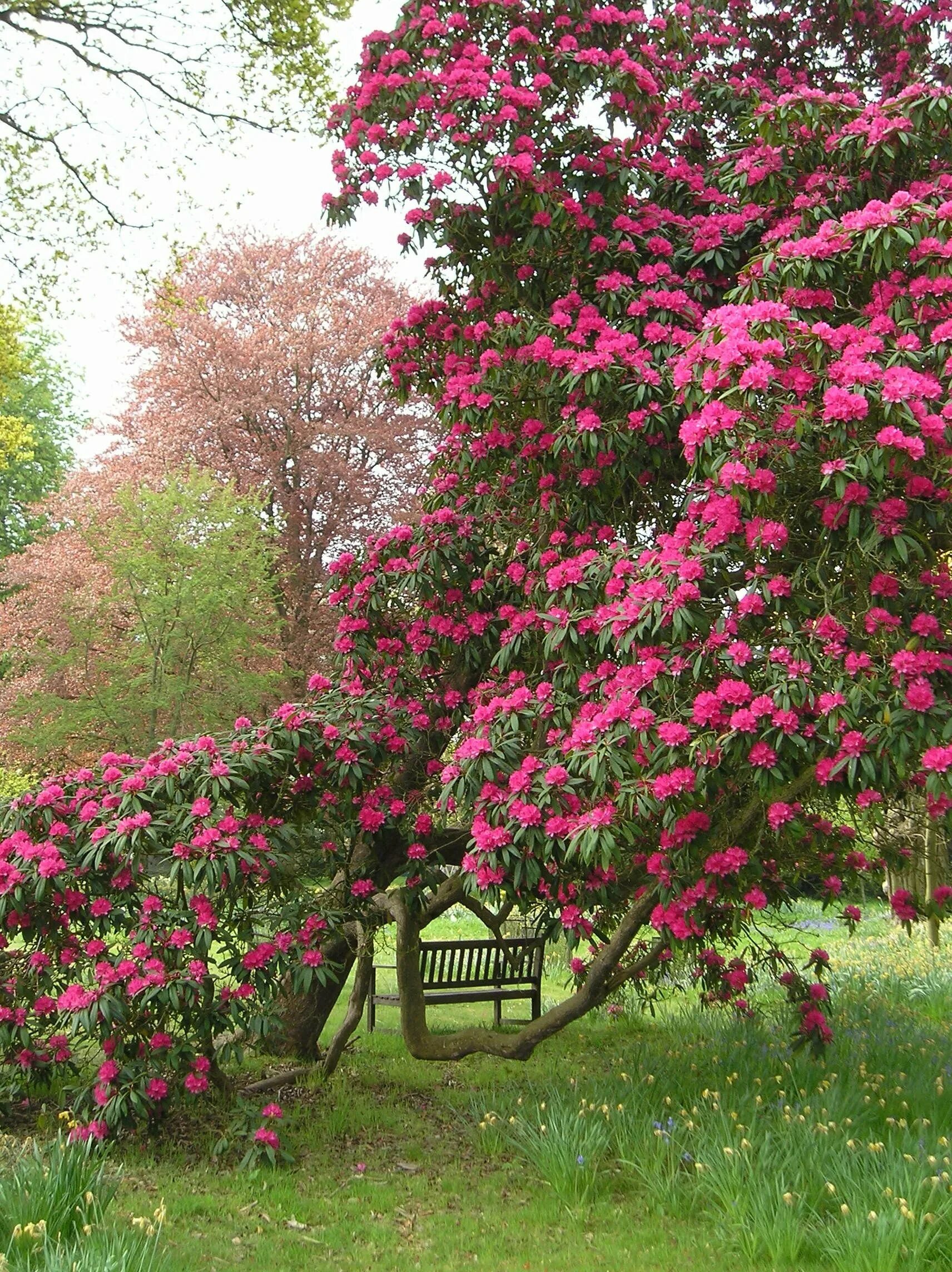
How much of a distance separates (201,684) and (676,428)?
1037 centimetres

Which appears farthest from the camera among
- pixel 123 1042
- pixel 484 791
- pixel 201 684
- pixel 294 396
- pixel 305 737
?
pixel 294 396

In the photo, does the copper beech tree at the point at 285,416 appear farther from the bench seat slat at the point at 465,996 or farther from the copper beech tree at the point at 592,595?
the copper beech tree at the point at 592,595

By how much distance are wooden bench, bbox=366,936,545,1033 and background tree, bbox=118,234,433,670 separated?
32.8 ft

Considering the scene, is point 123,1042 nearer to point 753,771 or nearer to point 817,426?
point 753,771

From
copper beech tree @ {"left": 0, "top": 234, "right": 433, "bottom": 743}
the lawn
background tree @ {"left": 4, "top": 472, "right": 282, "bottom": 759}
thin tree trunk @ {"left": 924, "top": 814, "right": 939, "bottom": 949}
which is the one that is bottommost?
the lawn

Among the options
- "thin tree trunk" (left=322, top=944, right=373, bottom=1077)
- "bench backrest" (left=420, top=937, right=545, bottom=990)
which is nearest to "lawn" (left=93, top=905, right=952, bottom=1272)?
"thin tree trunk" (left=322, top=944, right=373, bottom=1077)

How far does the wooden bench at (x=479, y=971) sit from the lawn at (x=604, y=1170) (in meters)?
1.02

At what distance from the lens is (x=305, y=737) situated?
539cm

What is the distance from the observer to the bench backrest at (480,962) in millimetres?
7422

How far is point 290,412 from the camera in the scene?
18312 mm

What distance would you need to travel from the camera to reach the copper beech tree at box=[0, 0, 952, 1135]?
381cm

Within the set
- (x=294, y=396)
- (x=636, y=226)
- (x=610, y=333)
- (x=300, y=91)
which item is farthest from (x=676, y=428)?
(x=294, y=396)

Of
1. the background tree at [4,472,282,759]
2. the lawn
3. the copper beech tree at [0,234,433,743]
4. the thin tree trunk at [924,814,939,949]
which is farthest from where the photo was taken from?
the copper beech tree at [0,234,433,743]

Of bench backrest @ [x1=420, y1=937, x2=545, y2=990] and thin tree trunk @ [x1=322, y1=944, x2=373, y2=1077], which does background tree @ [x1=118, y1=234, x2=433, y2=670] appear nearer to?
bench backrest @ [x1=420, y1=937, x2=545, y2=990]
